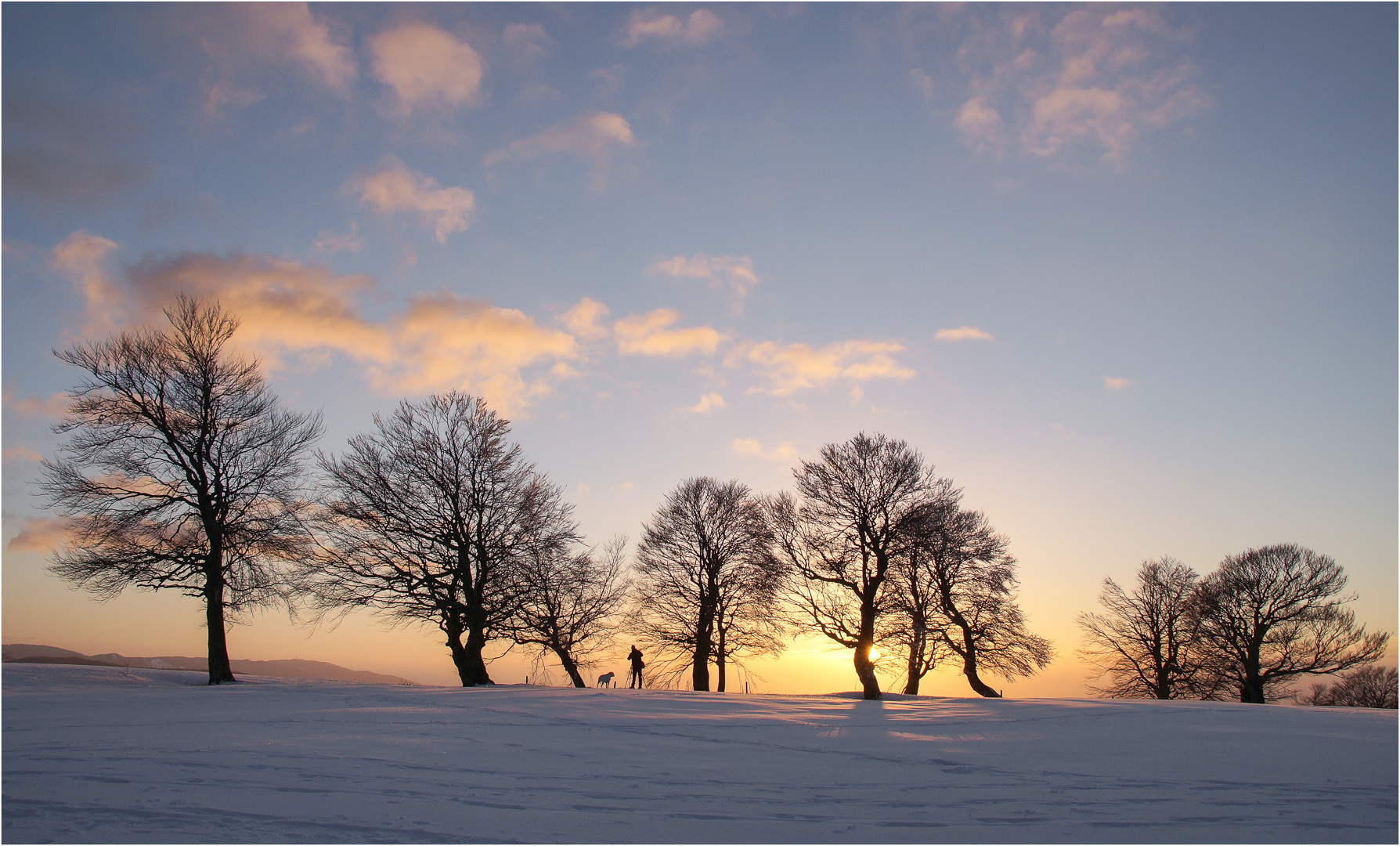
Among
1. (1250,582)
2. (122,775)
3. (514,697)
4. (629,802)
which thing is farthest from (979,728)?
(1250,582)

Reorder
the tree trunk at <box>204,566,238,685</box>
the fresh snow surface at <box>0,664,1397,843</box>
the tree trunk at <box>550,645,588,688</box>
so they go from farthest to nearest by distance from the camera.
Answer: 1. the tree trunk at <box>550,645,588,688</box>
2. the tree trunk at <box>204,566,238,685</box>
3. the fresh snow surface at <box>0,664,1397,843</box>

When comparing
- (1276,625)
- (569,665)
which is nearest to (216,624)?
(569,665)

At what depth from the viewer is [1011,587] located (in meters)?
34.5

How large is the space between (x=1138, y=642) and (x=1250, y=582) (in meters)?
6.72

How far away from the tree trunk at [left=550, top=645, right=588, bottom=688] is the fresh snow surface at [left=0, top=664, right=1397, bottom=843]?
2414cm

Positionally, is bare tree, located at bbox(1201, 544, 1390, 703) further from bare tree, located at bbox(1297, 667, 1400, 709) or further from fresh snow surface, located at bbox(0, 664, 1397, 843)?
fresh snow surface, located at bbox(0, 664, 1397, 843)

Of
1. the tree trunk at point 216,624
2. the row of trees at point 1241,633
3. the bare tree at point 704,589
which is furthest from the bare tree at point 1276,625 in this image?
the tree trunk at point 216,624

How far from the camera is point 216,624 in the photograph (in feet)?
77.2

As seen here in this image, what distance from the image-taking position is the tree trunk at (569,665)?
36.3 m

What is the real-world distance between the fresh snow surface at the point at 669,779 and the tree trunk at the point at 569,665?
79.2 feet

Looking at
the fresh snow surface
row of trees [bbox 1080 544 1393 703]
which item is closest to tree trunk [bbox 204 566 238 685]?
the fresh snow surface

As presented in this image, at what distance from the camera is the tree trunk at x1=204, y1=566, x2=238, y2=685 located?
23.0m

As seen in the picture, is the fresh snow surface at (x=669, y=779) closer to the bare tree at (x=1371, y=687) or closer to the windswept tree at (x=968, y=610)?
the windswept tree at (x=968, y=610)

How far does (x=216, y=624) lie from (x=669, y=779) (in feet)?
73.2
